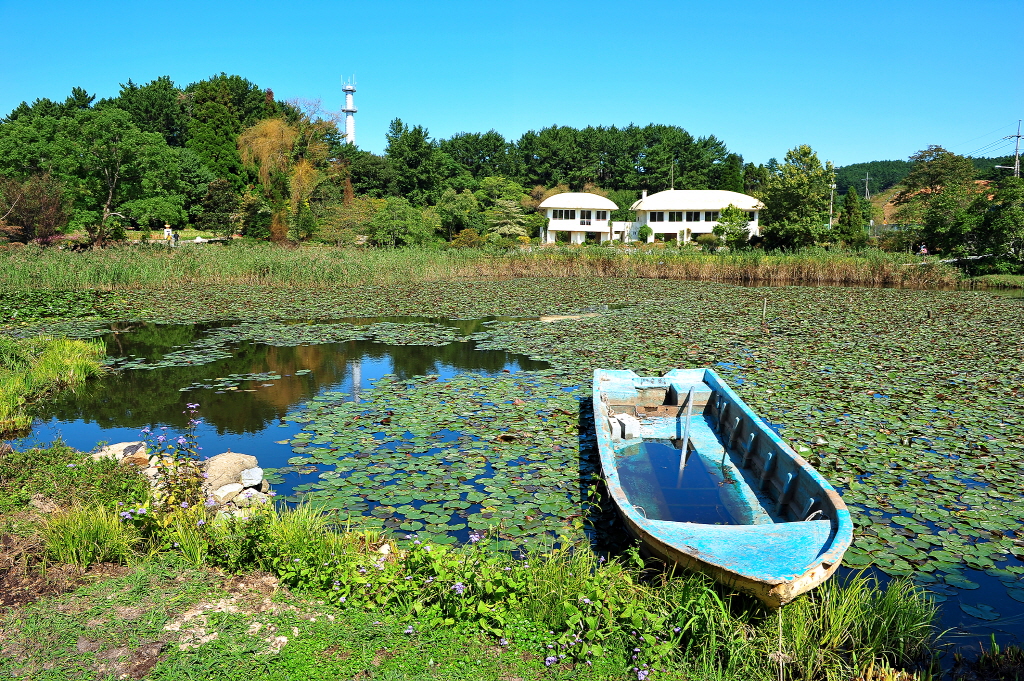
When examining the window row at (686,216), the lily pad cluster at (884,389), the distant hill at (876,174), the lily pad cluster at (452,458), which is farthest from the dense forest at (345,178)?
the distant hill at (876,174)

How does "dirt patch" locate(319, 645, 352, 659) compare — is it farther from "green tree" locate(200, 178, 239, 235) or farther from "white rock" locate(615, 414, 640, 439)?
"green tree" locate(200, 178, 239, 235)

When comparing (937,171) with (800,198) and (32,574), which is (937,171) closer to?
(800,198)

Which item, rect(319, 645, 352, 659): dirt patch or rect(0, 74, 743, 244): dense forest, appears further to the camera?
rect(0, 74, 743, 244): dense forest

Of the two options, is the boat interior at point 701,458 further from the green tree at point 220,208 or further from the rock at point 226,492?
the green tree at point 220,208

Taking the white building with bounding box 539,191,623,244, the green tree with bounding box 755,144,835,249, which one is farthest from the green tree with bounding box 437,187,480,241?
the green tree with bounding box 755,144,835,249

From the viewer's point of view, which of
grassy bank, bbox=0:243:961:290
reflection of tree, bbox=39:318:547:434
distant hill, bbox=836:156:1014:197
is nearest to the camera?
reflection of tree, bbox=39:318:547:434

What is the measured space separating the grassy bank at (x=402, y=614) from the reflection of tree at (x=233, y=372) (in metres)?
3.68

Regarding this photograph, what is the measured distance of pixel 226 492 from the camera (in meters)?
5.21

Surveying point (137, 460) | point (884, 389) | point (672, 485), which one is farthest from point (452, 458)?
point (884, 389)

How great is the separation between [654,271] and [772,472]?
21176 mm

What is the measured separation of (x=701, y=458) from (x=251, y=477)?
4220mm

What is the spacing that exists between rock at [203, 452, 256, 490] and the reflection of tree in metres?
1.80

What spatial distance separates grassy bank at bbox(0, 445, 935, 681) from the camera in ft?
10.2

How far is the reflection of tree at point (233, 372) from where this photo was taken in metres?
8.05
